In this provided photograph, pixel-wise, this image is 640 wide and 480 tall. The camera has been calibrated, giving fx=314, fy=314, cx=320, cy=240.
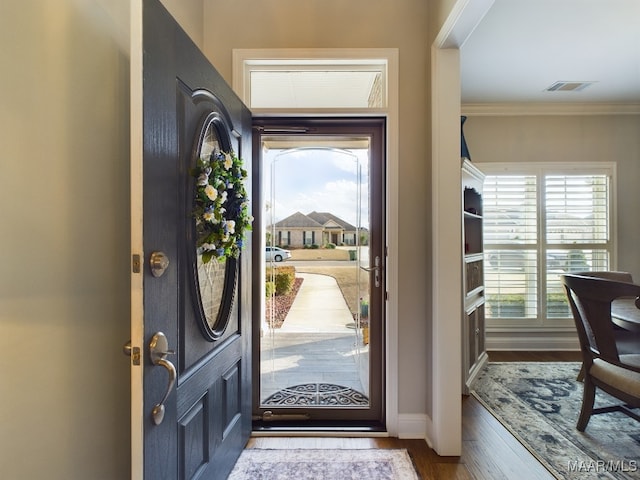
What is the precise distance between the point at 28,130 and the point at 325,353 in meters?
2.00

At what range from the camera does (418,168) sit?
2.06 metres

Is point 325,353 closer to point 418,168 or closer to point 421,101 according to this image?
point 418,168

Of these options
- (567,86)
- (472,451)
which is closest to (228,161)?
(472,451)

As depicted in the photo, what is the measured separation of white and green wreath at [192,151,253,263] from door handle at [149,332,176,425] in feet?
1.33

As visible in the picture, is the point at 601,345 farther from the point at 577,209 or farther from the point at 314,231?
the point at 577,209

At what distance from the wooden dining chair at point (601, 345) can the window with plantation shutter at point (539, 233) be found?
5.19ft

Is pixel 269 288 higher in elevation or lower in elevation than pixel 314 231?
lower

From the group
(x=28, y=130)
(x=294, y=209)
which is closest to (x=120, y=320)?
(x=28, y=130)

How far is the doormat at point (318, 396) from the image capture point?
2.20 metres

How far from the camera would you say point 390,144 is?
2.05 metres

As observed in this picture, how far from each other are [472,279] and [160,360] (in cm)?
268

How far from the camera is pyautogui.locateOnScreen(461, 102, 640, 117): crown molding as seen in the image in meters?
3.65

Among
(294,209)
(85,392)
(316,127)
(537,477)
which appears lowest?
(537,477)

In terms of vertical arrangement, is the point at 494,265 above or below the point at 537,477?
above
